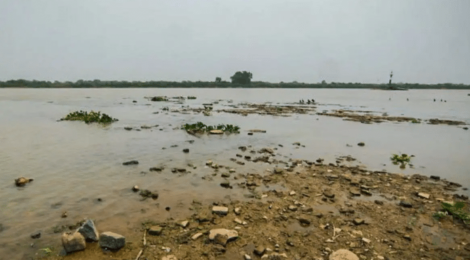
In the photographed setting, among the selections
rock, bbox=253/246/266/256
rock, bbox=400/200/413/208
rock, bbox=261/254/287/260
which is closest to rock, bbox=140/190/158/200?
rock, bbox=253/246/266/256

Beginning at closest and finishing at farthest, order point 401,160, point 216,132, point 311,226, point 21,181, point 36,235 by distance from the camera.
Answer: point 36,235 → point 311,226 → point 21,181 → point 401,160 → point 216,132

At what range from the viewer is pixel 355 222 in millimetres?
7059

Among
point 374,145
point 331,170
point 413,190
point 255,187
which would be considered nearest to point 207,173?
point 255,187

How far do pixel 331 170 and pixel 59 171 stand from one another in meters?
12.2

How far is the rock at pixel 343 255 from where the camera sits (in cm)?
549

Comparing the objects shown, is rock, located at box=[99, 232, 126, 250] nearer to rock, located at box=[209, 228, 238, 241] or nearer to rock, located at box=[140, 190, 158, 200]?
rock, located at box=[209, 228, 238, 241]

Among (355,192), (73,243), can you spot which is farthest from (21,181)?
(355,192)

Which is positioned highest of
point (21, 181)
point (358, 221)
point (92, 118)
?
point (92, 118)

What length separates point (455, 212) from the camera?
7621 mm

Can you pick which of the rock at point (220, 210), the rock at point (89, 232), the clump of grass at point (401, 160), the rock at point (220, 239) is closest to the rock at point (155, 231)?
the rock at point (89, 232)

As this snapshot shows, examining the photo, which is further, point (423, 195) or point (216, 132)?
point (216, 132)

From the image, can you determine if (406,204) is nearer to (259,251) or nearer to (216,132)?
(259,251)

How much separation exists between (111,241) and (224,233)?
260 centimetres

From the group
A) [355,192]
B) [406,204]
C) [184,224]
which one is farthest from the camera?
[355,192]
